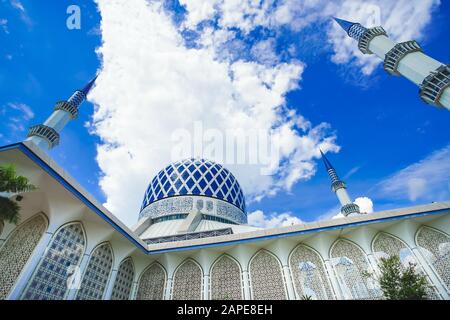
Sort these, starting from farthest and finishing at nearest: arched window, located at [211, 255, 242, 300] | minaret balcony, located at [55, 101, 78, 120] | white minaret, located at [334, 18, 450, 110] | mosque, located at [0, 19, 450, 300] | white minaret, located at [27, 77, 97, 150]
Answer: minaret balcony, located at [55, 101, 78, 120] < white minaret, located at [27, 77, 97, 150] < white minaret, located at [334, 18, 450, 110] < arched window, located at [211, 255, 242, 300] < mosque, located at [0, 19, 450, 300]

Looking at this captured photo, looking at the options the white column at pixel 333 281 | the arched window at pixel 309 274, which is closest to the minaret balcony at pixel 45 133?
the arched window at pixel 309 274

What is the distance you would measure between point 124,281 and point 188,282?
2.41 m

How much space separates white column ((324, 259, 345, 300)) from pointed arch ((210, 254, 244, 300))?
316cm

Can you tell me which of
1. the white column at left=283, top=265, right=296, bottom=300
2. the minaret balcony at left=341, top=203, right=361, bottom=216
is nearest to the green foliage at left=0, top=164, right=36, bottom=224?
the white column at left=283, top=265, right=296, bottom=300

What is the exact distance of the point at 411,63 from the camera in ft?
42.3

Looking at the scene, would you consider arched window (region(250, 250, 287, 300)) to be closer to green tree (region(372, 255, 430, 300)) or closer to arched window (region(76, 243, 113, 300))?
green tree (region(372, 255, 430, 300))

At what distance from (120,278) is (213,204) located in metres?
10.1

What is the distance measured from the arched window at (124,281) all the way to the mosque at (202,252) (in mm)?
35

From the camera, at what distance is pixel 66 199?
25.6ft

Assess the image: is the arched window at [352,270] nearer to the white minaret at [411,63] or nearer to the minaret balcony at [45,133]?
the white minaret at [411,63]

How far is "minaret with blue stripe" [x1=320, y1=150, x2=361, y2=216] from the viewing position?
19625 millimetres

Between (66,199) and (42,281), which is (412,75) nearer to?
(66,199)

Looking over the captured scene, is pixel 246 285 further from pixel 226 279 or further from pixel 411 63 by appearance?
pixel 411 63
